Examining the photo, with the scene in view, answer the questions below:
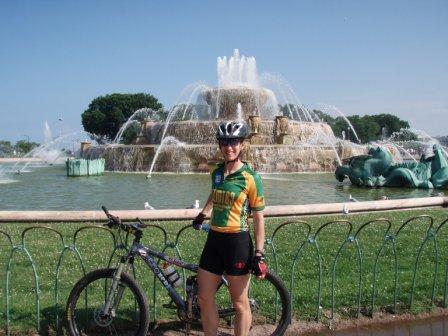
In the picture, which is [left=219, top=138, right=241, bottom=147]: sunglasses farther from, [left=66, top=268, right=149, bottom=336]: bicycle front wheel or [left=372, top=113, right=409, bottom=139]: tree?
[left=372, top=113, right=409, bottom=139]: tree

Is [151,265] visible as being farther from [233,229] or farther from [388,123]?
[388,123]

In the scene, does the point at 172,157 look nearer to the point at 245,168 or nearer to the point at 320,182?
the point at 320,182

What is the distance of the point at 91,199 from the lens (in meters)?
15.3

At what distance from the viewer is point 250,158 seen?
2747cm

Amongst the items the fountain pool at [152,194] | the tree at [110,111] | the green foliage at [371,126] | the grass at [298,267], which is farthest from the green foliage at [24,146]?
the grass at [298,267]

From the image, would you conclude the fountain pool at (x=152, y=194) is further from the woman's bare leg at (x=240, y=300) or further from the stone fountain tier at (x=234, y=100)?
the stone fountain tier at (x=234, y=100)

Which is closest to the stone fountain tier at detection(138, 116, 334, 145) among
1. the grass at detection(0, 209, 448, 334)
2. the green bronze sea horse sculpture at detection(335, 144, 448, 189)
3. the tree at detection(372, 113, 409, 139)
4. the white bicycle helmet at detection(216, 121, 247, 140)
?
the green bronze sea horse sculpture at detection(335, 144, 448, 189)

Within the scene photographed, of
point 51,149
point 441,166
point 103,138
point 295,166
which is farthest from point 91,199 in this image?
point 103,138

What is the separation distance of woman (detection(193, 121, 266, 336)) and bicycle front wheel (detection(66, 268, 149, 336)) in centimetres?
63

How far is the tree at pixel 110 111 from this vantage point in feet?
263

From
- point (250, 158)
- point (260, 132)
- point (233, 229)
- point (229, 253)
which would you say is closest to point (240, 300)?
point (229, 253)

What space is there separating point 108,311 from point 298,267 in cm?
330

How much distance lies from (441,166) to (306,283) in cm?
1528

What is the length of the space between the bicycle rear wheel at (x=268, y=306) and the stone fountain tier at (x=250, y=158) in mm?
20947
